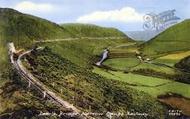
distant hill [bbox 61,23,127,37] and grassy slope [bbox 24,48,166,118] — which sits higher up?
distant hill [bbox 61,23,127,37]

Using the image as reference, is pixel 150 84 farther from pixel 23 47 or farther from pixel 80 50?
pixel 23 47

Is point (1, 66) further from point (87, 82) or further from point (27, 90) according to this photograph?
point (87, 82)

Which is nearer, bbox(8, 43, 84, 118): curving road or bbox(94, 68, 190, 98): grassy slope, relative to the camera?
bbox(8, 43, 84, 118): curving road

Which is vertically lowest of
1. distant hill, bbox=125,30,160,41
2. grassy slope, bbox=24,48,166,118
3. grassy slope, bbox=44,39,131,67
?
grassy slope, bbox=24,48,166,118

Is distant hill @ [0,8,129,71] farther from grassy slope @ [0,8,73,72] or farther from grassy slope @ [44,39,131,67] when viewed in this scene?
grassy slope @ [44,39,131,67]

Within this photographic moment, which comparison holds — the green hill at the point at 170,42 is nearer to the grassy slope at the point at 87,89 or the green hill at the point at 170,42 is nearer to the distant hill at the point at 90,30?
the distant hill at the point at 90,30

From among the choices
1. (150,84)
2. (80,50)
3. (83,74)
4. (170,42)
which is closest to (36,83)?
(83,74)

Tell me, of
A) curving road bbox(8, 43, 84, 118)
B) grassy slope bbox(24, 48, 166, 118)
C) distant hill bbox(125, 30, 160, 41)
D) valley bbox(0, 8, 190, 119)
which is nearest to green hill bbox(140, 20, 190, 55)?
valley bbox(0, 8, 190, 119)
